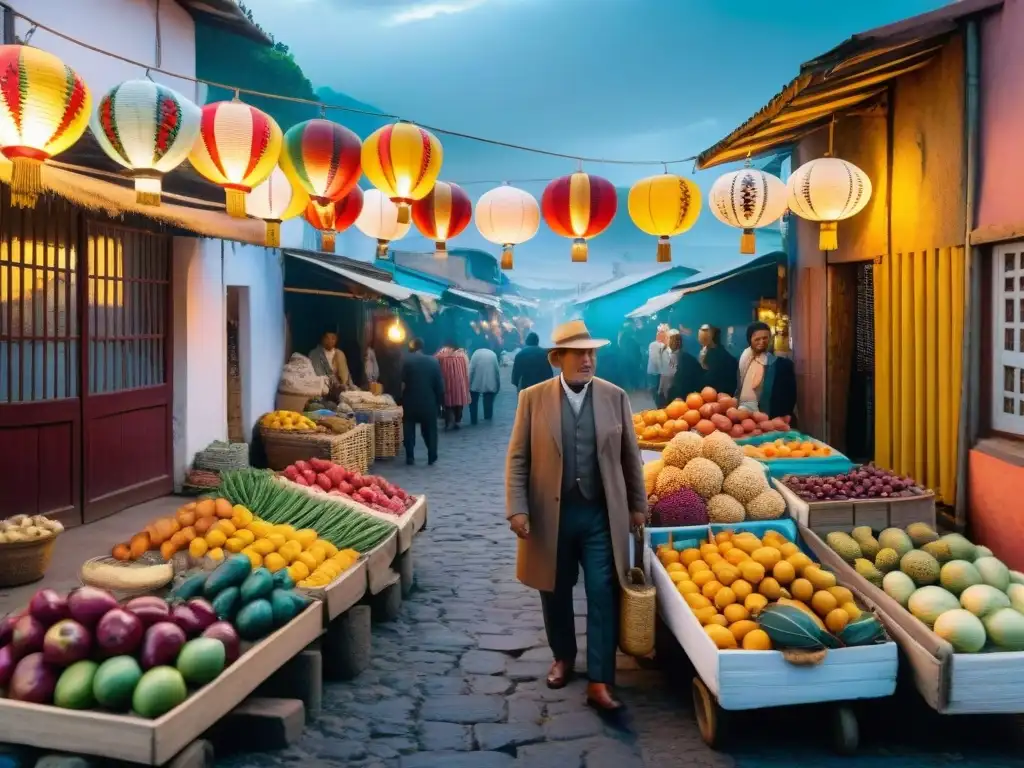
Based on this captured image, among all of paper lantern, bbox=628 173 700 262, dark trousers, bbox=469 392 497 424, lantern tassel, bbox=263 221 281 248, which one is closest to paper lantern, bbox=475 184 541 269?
paper lantern, bbox=628 173 700 262

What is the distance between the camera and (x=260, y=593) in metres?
4.64

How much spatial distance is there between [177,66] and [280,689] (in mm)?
9717

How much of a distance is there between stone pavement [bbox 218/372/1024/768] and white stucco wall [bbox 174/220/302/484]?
18.0ft

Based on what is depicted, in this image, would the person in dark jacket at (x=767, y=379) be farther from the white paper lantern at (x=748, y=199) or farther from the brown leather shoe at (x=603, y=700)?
the brown leather shoe at (x=603, y=700)

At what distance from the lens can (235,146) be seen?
6.88m

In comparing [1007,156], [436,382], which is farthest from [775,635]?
[436,382]

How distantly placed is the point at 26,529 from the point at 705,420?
6013mm

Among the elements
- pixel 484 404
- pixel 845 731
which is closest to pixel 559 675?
pixel 845 731

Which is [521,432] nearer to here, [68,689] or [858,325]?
[68,689]

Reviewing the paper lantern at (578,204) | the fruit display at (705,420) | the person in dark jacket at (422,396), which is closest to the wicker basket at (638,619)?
the fruit display at (705,420)

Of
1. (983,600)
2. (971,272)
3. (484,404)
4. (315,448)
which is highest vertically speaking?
(971,272)

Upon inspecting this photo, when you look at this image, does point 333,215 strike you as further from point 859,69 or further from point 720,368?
point 720,368

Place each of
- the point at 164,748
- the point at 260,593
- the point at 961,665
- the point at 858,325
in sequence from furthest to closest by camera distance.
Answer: the point at 858,325 → the point at 260,593 → the point at 961,665 → the point at 164,748

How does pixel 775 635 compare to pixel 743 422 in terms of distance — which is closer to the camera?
pixel 775 635
